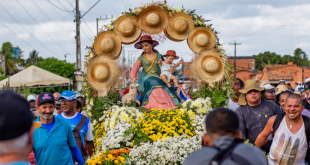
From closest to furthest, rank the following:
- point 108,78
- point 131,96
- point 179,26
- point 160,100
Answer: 1. point 160,100
2. point 131,96
3. point 179,26
4. point 108,78

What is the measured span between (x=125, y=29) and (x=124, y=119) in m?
2.84

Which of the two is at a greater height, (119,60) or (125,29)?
(125,29)

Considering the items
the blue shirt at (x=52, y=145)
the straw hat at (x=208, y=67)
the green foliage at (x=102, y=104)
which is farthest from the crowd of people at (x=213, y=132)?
the green foliage at (x=102, y=104)

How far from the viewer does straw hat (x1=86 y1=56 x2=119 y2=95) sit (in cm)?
877

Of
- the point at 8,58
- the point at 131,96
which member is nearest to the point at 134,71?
the point at 131,96

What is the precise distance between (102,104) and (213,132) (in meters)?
6.66

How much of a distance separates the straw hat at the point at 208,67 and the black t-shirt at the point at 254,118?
284 cm

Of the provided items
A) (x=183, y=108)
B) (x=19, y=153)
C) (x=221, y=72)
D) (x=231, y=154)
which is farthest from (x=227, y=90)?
(x=19, y=153)

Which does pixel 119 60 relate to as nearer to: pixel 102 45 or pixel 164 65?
pixel 102 45

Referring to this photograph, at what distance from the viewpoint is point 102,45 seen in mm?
8766

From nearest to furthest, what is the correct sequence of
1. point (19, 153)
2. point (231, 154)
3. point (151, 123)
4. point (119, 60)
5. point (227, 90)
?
point (19, 153), point (231, 154), point (151, 123), point (227, 90), point (119, 60)

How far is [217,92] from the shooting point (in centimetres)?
827

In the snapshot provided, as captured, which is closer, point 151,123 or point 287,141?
point 287,141

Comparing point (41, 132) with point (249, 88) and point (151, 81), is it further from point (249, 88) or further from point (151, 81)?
point (151, 81)
